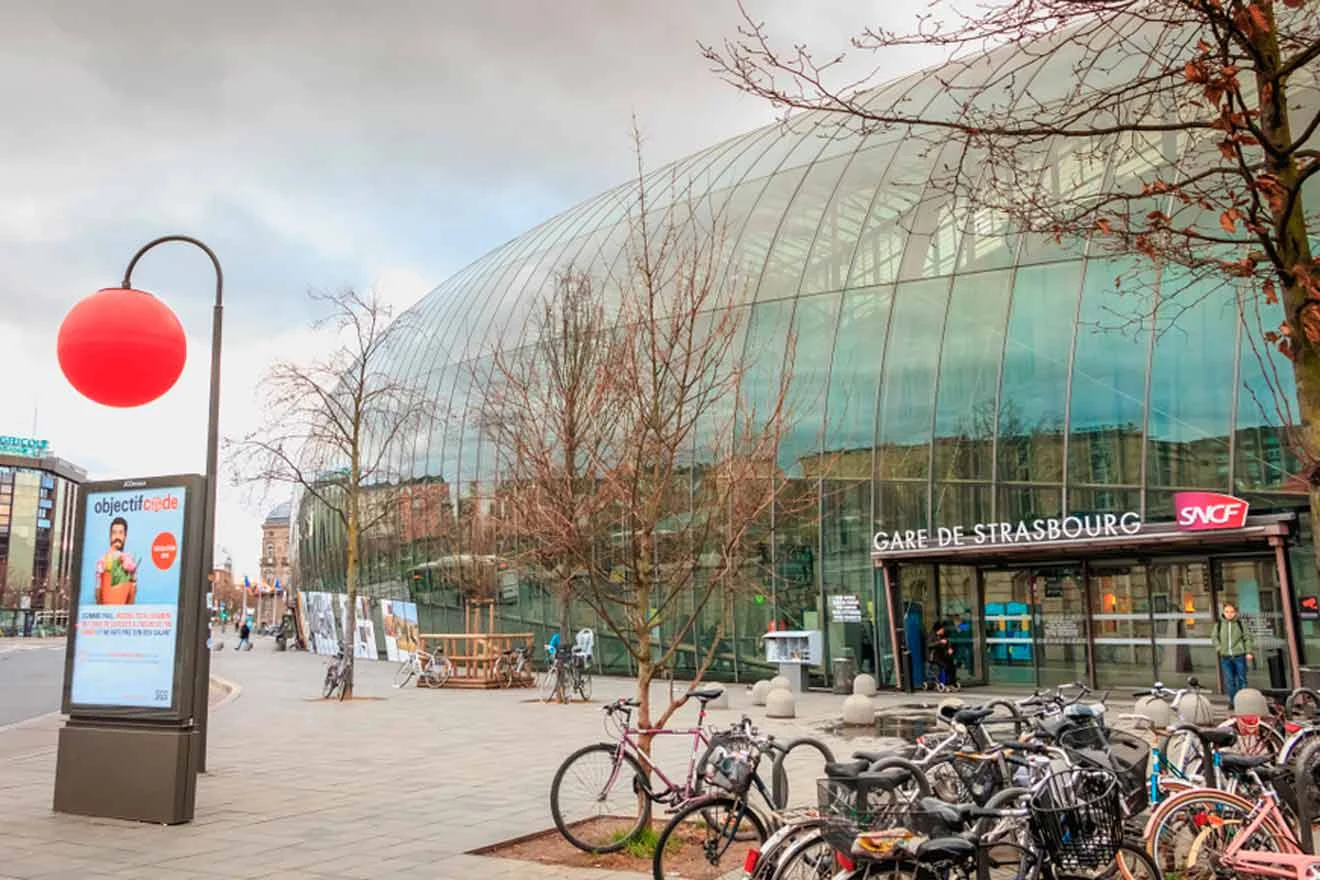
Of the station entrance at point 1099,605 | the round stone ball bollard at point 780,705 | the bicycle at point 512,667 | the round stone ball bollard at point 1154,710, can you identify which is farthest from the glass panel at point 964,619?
the bicycle at point 512,667

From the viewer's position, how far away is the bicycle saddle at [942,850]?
477 cm

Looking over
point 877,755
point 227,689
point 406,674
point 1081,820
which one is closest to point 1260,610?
point 877,755

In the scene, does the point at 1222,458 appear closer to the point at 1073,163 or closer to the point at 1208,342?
the point at 1208,342

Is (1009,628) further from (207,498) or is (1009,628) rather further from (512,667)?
(207,498)

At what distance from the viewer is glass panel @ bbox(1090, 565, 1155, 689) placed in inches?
843

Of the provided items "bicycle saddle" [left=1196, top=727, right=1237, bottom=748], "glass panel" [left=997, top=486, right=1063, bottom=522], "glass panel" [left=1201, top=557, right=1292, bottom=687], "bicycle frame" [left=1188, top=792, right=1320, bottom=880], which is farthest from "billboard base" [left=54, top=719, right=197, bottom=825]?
"glass panel" [left=1201, top=557, right=1292, bottom=687]

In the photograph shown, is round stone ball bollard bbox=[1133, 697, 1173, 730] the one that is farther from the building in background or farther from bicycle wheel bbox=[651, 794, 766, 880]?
the building in background

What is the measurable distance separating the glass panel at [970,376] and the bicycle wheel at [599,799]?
16634mm

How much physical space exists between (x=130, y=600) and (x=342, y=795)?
2.92 meters

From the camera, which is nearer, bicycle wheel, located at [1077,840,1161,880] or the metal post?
bicycle wheel, located at [1077,840,1161,880]

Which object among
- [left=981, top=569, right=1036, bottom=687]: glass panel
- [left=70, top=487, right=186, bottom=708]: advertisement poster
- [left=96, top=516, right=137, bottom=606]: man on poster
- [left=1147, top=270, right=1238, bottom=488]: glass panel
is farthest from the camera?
[left=981, top=569, right=1036, bottom=687]: glass panel

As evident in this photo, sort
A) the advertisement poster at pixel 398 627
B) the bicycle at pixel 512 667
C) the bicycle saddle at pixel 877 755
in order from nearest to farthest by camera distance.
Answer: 1. the bicycle saddle at pixel 877 755
2. the bicycle at pixel 512 667
3. the advertisement poster at pixel 398 627

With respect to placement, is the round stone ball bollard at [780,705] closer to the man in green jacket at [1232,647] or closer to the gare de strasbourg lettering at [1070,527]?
the gare de strasbourg lettering at [1070,527]

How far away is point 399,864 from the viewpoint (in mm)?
7840
